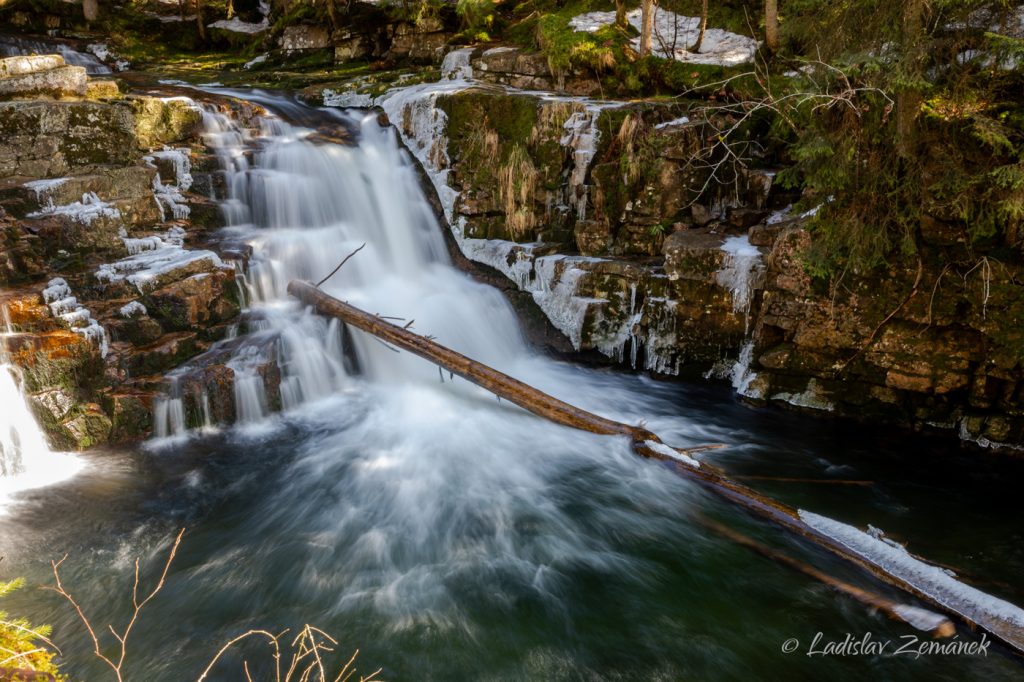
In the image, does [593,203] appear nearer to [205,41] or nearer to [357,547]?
[357,547]

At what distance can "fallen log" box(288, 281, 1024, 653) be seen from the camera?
3.51 metres

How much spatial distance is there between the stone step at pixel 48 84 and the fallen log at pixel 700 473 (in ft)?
15.4

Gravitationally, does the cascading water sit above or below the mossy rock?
below

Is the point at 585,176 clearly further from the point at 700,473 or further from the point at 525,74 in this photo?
the point at 700,473

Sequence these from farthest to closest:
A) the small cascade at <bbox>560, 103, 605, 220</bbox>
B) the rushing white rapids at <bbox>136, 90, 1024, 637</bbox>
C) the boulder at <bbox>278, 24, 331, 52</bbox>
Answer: the boulder at <bbox>278, 24, 331, 52</bbox>
the small cascade at <bbox>560, 103, 605, 220</bbox>
the rushing white rapids at <bbox>136, 90, 1024, 637</bbox>

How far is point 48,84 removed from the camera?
823 cm

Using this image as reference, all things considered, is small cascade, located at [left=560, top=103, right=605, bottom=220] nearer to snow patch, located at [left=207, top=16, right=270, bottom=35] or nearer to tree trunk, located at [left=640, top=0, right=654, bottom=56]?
tree trunk, located at [left=640, top=0, right=654, bottom=56]

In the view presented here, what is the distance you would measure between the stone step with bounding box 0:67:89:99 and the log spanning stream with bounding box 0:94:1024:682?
3618 mm

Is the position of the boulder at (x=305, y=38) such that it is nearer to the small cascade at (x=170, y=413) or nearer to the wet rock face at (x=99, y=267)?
the wet rock face at (x=99, y=267)

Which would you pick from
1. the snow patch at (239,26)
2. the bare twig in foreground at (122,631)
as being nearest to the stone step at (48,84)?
the bare twig in foreground at (122,631)

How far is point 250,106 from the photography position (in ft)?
34.4

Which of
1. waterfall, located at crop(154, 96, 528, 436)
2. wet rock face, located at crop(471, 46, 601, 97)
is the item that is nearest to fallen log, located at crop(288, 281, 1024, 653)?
waterfall, located at crop(154, 96, 528, 436)

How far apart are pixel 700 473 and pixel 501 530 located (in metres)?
1.92

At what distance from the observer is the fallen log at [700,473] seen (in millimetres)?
3506
